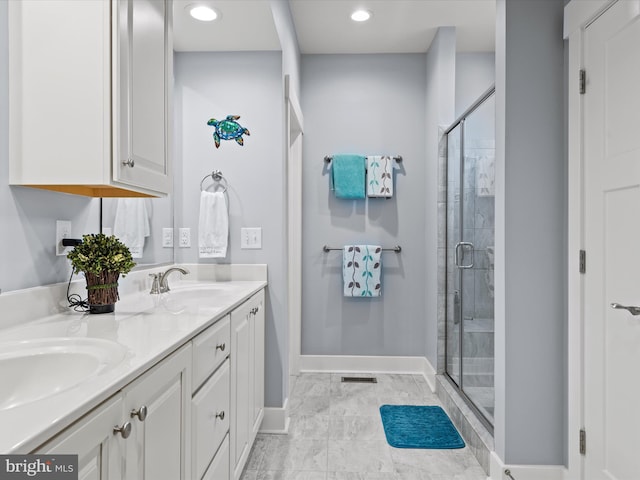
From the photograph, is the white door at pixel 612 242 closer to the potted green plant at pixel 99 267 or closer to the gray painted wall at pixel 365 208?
the potted green plant at pixel 99 267

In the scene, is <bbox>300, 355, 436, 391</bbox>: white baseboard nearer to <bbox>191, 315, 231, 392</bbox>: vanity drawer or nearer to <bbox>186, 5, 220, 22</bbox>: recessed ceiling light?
<bbox>191, 315, 231, 392</bbox>: vanity drawer

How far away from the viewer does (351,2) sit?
2.98 meters

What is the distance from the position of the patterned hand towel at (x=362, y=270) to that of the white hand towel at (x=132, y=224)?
1.78 metres

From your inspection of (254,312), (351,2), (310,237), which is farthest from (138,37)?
(310,237)

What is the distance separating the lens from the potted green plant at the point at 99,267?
1.40 m

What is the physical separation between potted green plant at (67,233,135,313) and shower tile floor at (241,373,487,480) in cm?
122

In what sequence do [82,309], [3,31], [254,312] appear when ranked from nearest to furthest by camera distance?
1. [3,31]
2. [82,309]
3. [254,312]

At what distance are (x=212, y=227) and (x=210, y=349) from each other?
4.08ft

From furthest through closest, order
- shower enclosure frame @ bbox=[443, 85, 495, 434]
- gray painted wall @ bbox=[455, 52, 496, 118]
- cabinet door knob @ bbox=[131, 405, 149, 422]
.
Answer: gray painted wall @ bbox=[455, 52, 496, 118] → shower enclosure frame @ bbox=[443, 85, 495, 434] → cabinet door knob @ bbox=[131, 405, 149, 422]

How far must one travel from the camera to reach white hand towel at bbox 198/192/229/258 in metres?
2.54

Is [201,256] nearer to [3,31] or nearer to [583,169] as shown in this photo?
[3,31]

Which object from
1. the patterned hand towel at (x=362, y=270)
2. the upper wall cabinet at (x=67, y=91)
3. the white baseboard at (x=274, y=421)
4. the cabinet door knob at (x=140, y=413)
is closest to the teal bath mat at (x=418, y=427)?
the white baseboard at (x=274, y=421)

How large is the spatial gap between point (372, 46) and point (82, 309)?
10.3 feet

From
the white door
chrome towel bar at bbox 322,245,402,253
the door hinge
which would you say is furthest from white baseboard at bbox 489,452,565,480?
chrome towel bar at bbox 322,245,402,253
